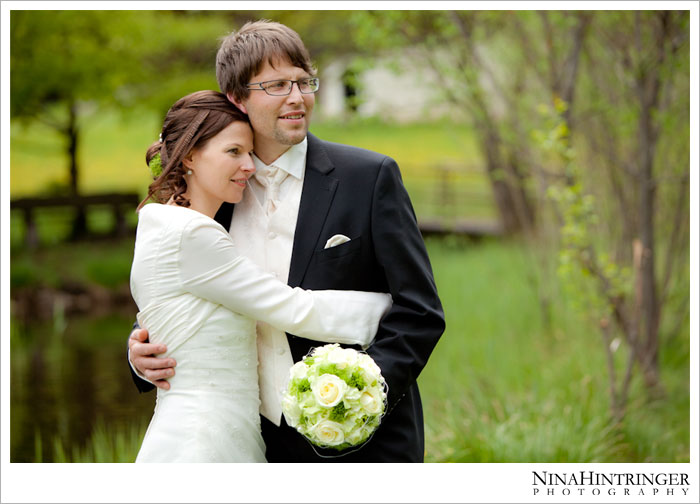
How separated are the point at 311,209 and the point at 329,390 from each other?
24.5 inches

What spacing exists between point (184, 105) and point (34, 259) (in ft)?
35.7

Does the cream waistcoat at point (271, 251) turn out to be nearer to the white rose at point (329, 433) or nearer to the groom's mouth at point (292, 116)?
the groom's mouth at point (292, 116)

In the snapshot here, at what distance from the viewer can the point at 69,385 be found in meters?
8.26

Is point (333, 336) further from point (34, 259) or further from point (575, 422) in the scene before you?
point (34, 259)

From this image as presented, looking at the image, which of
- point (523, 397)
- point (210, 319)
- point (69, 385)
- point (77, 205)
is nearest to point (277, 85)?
point (210, 319)

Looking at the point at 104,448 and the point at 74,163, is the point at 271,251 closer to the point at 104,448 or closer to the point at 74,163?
the point at 104,448

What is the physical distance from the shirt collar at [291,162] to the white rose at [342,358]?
634 millimetres

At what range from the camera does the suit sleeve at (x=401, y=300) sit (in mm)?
2529

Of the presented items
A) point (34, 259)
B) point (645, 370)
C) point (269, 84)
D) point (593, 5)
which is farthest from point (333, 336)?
point (34, 259)

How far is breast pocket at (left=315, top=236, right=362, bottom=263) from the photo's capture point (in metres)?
2.60

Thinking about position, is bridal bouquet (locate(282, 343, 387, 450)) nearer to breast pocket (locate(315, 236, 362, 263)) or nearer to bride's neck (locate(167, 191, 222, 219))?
breast pocket (locate(315, 236, 362, 263))

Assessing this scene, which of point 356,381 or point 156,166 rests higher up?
point 156,166

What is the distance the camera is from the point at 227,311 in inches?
102

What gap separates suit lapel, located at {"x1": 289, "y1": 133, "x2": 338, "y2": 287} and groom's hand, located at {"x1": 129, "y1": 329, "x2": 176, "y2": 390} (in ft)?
1.51
